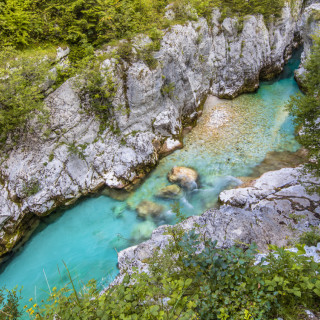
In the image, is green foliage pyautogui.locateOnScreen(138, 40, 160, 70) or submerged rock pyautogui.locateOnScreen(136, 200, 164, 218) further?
green foliage pyautogui.locateOnScreen(138, 40, 160, 70)

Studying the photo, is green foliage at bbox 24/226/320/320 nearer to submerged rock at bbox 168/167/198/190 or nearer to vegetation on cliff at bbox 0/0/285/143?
submerged rock at bbox 168/167/198/190

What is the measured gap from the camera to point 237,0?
1706cm

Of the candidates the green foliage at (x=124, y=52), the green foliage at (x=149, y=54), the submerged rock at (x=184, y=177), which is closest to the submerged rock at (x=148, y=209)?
the submerged rock at (x=184, y=177)

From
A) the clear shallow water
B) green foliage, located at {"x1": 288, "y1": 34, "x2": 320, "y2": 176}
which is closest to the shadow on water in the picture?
the clear shallow water

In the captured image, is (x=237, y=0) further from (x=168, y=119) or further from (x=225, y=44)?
(x=168, y=119)

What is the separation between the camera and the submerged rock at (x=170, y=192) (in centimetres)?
1178

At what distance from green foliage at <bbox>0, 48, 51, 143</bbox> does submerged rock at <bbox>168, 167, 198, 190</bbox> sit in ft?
24.5

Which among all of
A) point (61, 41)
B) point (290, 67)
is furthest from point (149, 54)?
point (290, 67)

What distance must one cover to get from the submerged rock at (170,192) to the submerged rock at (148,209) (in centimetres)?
64

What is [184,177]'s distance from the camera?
12.2 m

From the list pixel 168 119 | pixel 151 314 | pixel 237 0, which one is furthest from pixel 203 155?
pixel 237 0

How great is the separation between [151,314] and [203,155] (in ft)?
35.8

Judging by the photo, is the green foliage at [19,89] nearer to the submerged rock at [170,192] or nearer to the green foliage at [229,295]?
the submerged rock at [170,192]

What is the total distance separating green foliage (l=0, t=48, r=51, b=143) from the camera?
33.0 ft
